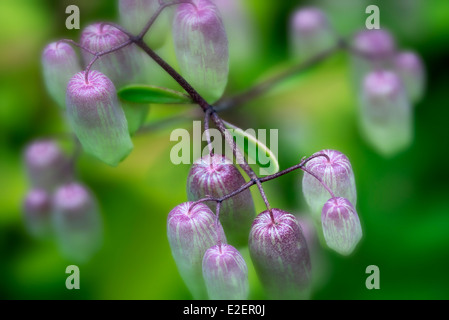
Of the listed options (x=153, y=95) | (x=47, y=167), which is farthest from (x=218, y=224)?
(x=47, y=167)

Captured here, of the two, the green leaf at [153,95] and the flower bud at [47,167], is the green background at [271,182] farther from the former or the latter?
the green leaf at [153,95]

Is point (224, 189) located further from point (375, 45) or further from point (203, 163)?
point (375, 45)

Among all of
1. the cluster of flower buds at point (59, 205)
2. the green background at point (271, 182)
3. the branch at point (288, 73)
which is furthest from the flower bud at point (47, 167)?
the branch at point (288, 73)

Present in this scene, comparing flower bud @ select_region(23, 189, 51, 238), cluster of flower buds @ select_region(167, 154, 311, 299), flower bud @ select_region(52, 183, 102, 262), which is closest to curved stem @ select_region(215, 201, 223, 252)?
cluster of flower buds @ select_region(167, 154, 311, 299)

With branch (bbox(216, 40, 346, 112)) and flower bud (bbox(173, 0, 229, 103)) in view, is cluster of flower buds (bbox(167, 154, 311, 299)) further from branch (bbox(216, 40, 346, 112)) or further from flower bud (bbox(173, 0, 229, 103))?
branch (bbox(216, 40, 346, 112))
